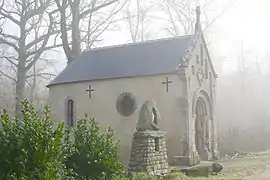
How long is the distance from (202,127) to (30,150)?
15.9 meters

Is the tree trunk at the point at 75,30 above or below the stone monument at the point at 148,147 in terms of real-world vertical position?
above

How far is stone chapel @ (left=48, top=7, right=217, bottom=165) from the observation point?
19.1 meters

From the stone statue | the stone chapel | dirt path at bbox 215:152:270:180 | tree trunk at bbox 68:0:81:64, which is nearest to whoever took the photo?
dirt path at bbox 215:152:270:180

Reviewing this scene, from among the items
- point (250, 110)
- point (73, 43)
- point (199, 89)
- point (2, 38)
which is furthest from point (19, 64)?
point (250, 110)

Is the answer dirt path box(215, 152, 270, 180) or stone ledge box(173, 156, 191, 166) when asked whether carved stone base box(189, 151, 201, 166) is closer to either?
stone ledge box(173, 156, 191, 166)

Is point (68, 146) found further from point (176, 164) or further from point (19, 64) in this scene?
point (19, 64)

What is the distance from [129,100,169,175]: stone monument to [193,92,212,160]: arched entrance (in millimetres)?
6232

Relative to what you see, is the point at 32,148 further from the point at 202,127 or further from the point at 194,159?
the point at 202,127

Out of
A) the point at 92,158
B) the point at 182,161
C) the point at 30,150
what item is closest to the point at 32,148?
the point at 30,150

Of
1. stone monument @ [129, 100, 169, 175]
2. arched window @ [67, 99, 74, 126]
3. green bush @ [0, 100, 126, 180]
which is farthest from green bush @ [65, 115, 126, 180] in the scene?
arched window @ [67, 99, 74, 126]

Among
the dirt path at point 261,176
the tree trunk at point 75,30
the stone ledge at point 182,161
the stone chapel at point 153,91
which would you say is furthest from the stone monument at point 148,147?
the tree trunk at point 75,30

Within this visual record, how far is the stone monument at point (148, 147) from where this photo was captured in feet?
46.1

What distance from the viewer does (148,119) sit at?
15062 mm

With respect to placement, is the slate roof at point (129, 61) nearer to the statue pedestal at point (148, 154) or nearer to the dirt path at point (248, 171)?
the statue pedestal at point (148, 154)
